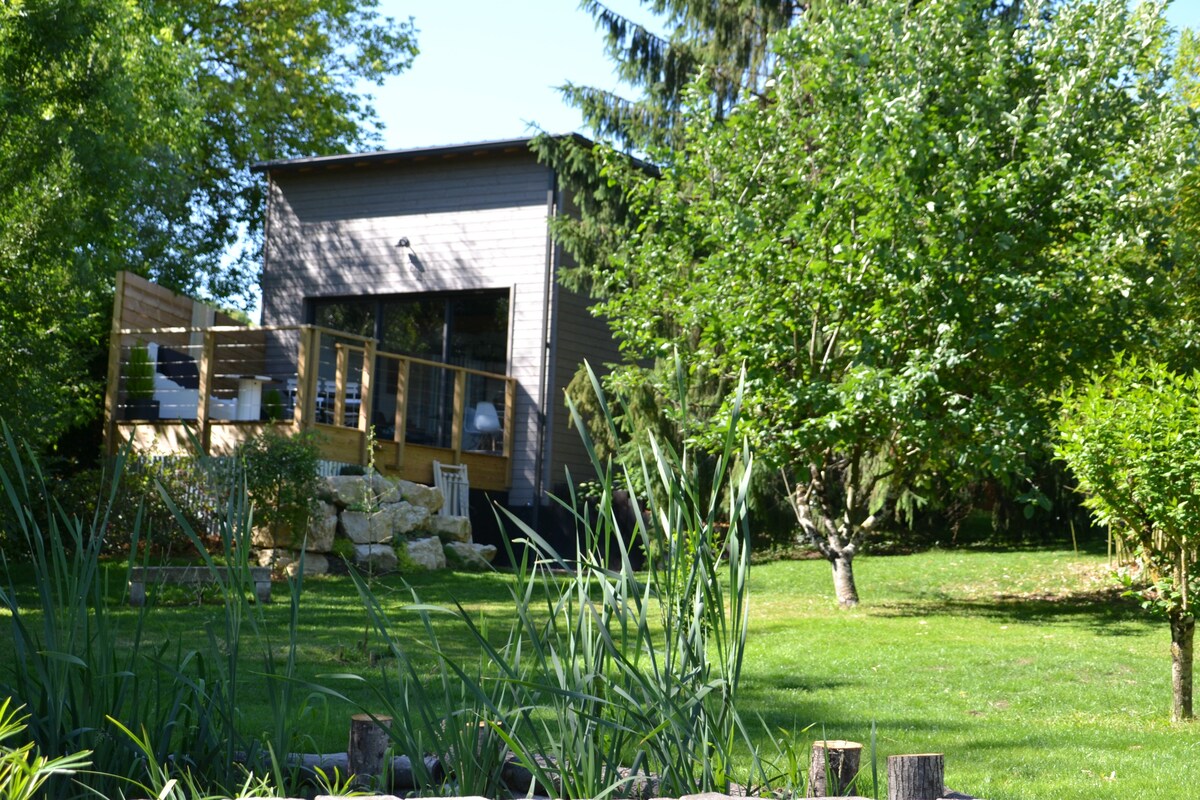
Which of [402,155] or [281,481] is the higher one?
[402,155]

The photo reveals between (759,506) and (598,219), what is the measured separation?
4.03m

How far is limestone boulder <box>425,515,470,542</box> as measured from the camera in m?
13.0

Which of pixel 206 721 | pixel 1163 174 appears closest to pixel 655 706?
pixel 206 721

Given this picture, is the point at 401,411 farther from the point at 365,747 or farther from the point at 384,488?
the point at 365,747

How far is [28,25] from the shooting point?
34.2ft

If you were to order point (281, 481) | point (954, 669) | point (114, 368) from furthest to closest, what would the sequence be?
point (114, 368) < point (281, 481) < point (954, 669)

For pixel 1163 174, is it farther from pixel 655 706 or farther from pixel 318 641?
pixel 655 706

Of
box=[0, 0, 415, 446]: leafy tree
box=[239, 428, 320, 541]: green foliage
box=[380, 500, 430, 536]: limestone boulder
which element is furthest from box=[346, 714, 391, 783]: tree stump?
box=[380, 500, 430, 536]: limestone boulder

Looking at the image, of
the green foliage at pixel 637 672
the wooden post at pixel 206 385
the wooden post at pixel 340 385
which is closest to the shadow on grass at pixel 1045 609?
the wooden post at pixel 340 385

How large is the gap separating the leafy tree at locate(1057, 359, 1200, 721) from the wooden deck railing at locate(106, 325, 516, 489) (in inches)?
328

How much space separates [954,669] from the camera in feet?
23.6

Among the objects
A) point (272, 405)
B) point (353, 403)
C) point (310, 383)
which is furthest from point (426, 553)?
point (353, 403)

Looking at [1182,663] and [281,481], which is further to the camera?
[281,481]

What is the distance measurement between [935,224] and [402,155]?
29.1 ft
